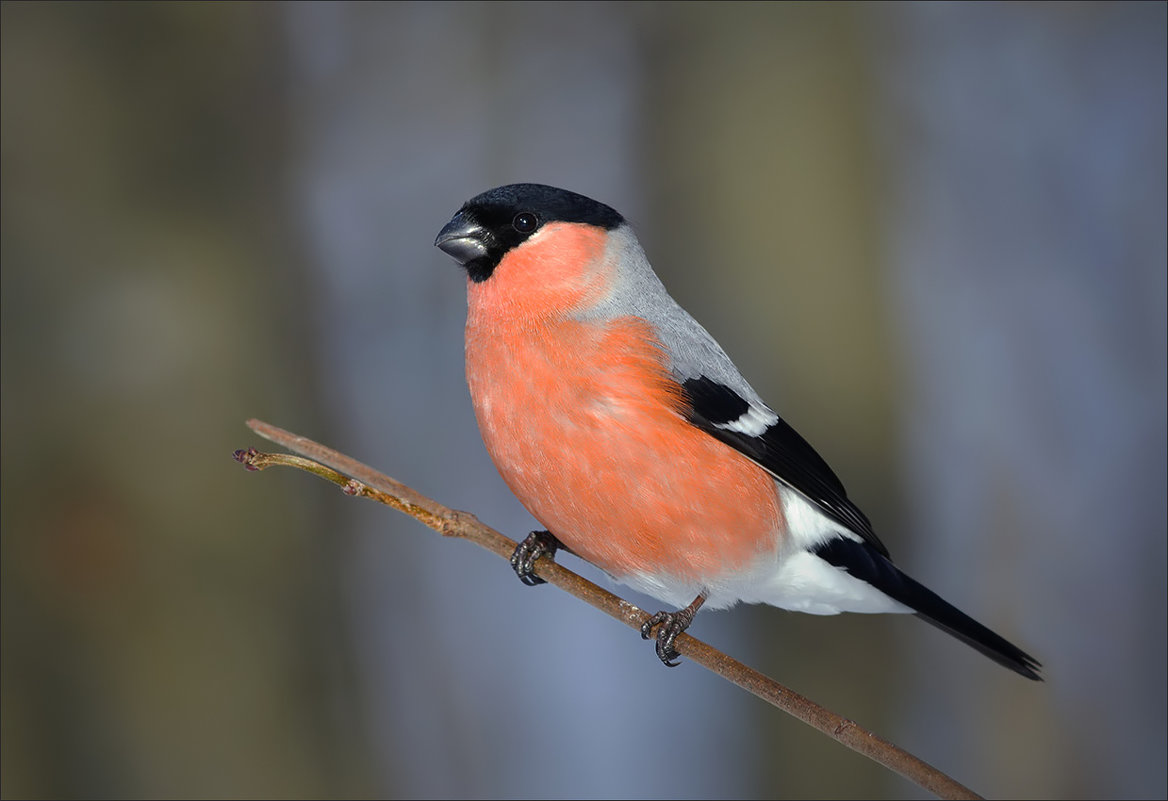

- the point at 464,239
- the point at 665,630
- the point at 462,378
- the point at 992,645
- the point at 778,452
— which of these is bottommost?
the point at 462,378

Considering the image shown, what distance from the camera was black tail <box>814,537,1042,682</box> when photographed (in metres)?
2.20

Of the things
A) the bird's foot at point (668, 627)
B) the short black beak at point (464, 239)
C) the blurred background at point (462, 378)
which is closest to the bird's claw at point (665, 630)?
the bird's foot at point (668, 627)

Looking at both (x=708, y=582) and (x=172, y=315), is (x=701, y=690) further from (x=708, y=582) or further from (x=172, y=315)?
(x=172, y=315)

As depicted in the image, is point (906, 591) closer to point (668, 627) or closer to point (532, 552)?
point (668, 627)

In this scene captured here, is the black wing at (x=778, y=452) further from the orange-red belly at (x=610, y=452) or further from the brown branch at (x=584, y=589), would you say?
the brown branch at (x=584, y=589)

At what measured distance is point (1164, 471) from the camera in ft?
13.8

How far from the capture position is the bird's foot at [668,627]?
226 centimetres

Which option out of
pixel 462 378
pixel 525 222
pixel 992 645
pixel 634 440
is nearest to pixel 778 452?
Result: pixel 634 440

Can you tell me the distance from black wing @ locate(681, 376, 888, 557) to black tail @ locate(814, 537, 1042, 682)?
14cm

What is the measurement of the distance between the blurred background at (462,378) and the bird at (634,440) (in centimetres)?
74

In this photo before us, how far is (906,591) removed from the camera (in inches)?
97.4

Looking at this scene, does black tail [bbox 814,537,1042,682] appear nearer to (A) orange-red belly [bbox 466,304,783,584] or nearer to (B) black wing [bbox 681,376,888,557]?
(B) black wing [bbox 681,376,888,557]

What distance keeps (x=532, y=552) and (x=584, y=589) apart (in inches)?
22.9

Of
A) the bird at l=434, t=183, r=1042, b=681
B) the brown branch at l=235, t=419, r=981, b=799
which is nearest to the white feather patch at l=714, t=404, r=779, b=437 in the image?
the bird at l=434, t=183, r=1042, b=681
